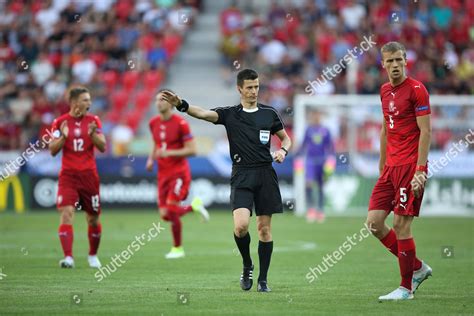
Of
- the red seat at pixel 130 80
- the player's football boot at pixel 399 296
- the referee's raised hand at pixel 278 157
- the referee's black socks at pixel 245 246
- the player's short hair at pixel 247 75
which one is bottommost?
the player's football boot at pixel 399 296

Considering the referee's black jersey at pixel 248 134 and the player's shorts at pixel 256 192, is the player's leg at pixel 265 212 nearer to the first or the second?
the player's shorts at pixel 256 192

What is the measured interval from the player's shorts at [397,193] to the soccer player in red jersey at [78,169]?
498 centimetres

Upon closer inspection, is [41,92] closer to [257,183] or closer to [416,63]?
[416,63]

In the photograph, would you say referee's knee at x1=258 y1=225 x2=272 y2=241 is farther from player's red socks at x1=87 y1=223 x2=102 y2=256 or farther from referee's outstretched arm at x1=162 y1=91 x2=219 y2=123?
player's red socks at x1=87 y1=223 x2=102 y2=256

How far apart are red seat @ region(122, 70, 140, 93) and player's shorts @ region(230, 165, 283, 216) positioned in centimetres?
2159

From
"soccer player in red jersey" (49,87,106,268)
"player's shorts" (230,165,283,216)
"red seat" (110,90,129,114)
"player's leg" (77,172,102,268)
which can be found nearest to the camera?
"player's shorts" (230,165,283,216)

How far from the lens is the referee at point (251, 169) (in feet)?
38.4

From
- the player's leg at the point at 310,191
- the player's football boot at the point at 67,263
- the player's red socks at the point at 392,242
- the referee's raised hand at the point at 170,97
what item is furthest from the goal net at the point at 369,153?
the referee's raised hand at the point at 170,97

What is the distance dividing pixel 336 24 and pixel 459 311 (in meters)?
24.8

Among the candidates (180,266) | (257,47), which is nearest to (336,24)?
(257,47)

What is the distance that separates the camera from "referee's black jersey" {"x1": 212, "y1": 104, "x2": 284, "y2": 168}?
465 inches

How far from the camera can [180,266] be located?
14945 millimetres

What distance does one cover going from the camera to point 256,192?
11.8 meters

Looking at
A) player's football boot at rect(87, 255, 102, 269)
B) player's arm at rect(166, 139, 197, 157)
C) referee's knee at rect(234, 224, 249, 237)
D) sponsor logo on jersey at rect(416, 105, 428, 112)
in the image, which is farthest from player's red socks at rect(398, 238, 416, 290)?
player's arm at rect(166, 139, 197, 157)
